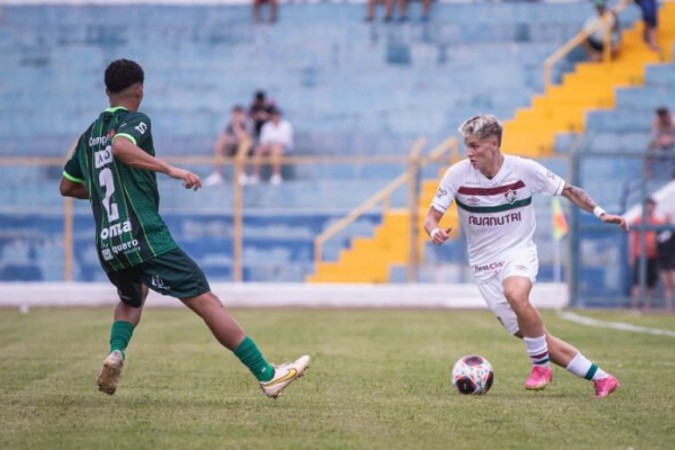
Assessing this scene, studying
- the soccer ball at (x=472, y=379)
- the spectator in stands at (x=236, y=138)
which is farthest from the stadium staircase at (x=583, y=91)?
the soccer ball at (x=472, y=379)

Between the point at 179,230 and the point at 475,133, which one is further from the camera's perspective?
the point at 179,230

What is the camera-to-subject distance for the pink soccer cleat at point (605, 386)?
895cm

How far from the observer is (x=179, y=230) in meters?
21.3

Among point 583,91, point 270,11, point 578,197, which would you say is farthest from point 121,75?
point 270,11

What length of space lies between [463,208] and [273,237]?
12281 mm

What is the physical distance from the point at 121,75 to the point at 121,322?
165cm

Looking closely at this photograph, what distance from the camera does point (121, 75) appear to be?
8.34 metres

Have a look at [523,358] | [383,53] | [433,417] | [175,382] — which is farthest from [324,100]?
[433,417]

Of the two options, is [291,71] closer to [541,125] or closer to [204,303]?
[541,125]

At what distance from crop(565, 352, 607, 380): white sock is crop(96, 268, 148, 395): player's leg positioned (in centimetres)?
296

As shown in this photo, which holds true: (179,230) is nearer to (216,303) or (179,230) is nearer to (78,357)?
(78,357)

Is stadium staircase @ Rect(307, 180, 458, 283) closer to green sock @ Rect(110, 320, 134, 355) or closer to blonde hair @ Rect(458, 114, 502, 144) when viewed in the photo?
blonde hair @ Rect(458, 114, 502, 144)

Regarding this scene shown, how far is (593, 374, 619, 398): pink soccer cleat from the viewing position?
8.95 meters

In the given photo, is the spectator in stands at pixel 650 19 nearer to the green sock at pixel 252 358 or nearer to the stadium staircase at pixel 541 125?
the stadium staircase at pixel 541 125
